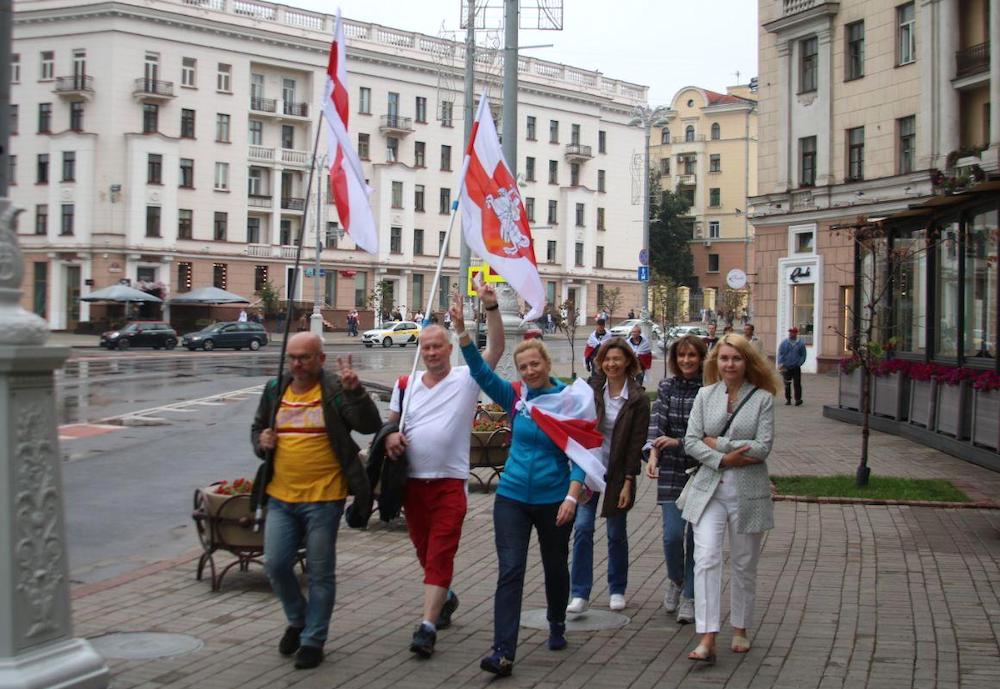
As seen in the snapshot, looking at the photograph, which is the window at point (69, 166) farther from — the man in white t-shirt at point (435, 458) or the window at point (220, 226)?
the man in white t-shirt at point (435, 458)

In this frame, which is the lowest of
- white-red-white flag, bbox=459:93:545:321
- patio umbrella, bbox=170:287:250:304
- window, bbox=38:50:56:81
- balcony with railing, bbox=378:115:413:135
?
white-red-white flag, bbox=459:93:545:321

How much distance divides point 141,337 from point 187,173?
16611mm

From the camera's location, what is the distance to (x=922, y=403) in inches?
683

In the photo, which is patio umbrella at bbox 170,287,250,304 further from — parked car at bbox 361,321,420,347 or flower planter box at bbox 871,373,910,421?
flower planter box at bbox 871,373,910,421

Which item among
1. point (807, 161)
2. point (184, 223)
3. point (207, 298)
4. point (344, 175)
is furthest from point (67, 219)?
point (344, 175)

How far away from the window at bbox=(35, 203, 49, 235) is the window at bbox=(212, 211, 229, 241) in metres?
8.69

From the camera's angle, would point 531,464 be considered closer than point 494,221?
Yes

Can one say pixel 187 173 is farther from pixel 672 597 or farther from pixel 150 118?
pixel 672 597

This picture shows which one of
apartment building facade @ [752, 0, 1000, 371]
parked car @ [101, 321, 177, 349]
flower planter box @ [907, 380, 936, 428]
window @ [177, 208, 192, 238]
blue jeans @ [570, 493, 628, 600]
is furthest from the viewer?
window @ [177, 208, 192, 238]

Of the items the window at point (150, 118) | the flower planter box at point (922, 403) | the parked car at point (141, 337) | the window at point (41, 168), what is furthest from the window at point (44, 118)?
the flower planter box at point (922, 403)

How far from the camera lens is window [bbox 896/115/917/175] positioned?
33.6 metres

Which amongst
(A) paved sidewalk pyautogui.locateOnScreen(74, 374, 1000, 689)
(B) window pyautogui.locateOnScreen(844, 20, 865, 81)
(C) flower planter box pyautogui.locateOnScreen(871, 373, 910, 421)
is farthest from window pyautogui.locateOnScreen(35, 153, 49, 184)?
(A) paved sidewalk pyautogui.locateOnScreen(74, 374, 1000, 689)

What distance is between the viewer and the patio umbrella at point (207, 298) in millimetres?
59281

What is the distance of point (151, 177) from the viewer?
208ft
